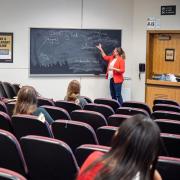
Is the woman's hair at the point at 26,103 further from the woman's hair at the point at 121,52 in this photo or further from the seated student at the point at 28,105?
the woman's hair at the point at 121,52

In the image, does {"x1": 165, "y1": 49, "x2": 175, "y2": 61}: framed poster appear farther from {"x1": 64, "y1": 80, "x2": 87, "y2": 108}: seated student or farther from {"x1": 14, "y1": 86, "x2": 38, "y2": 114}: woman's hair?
{"x1": 14, "y1": 86, "x2": 38, "y2": 114}: woman's hair

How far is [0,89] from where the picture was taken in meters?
7.71

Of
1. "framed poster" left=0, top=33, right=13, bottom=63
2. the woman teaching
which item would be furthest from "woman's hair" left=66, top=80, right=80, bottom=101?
"framed poster" left=0, top=33, right=13, bottom=63

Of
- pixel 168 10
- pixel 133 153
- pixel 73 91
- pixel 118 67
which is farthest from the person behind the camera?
pixel 118 67

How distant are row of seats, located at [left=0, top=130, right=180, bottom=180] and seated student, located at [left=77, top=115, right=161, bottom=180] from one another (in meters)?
0.73

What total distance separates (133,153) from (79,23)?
8102 mm

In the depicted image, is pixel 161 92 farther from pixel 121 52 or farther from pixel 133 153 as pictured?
pixel 133 153

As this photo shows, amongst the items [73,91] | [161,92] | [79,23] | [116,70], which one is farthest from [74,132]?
[79,23]

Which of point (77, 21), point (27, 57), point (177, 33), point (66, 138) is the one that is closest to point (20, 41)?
point (27, 57)

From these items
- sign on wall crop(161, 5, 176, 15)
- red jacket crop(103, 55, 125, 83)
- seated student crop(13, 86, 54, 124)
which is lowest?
seated student crop(13, 86, 54, 124)

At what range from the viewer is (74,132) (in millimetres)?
3268

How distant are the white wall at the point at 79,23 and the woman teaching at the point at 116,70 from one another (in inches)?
12.7

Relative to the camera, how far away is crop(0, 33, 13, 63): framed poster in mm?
9062

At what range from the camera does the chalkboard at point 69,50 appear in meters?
9.21
